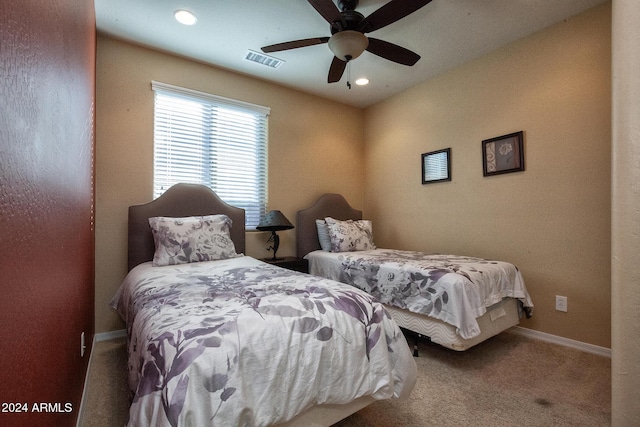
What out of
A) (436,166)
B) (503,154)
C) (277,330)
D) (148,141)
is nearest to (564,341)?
(503,154)

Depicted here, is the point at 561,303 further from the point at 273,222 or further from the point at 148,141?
the point at 148,141

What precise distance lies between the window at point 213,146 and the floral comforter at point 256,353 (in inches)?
71.1

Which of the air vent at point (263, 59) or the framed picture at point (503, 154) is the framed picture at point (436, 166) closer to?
the framed picture at point (503, 154)

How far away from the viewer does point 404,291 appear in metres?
2.38

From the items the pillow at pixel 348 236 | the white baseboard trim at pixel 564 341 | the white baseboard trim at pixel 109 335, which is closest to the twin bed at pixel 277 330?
the white baseboard trim at pixel 564 341

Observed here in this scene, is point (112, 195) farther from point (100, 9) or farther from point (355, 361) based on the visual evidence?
point (355, 361)

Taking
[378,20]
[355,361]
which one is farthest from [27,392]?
[378,20]

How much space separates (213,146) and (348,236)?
6.22 ft

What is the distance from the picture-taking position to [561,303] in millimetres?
2531

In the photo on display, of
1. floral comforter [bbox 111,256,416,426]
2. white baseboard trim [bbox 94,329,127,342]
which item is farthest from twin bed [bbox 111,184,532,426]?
white baseboard trim [bbox 94,329,127,342]

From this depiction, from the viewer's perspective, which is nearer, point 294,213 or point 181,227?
point 181,227

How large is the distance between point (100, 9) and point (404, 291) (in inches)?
133

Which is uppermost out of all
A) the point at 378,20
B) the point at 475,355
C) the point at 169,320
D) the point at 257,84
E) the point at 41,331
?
the point at 257,84

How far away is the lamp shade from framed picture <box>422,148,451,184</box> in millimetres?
1837
